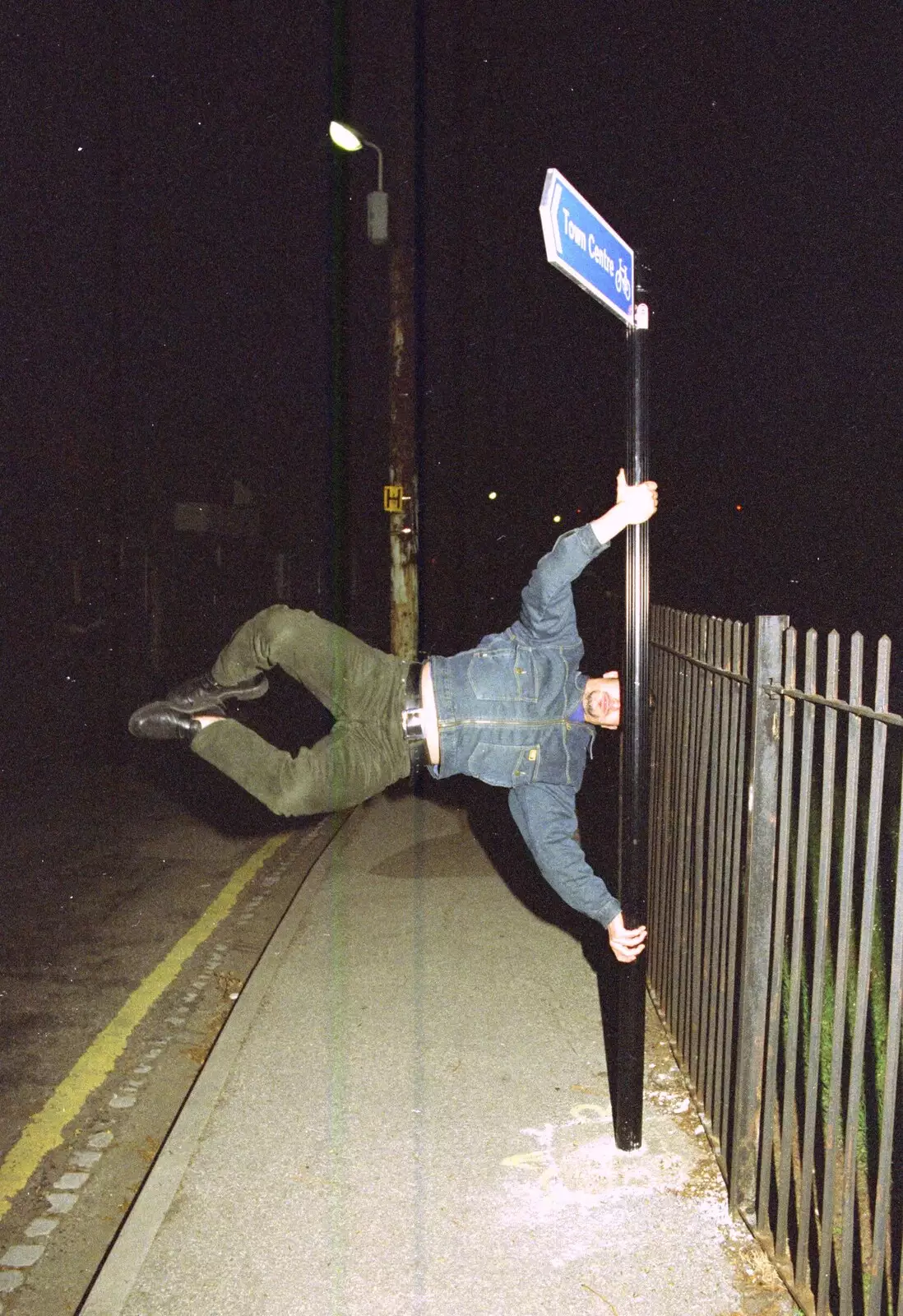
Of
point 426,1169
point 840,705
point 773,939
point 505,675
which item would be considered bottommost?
point 426,1169

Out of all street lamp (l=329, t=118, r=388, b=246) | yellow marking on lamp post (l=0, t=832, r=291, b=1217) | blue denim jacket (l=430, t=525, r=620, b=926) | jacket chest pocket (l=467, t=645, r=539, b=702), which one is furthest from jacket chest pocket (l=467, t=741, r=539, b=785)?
street lamp (l=329, t=118, r=388, b=246)

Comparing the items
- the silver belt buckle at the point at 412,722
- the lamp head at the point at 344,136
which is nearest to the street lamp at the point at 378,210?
the lamp head at the point at 344,136

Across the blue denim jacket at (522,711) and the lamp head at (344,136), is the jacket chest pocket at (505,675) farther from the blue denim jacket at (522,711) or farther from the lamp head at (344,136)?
the lamp head at (344,136)

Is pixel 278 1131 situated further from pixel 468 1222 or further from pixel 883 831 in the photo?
pixel 883 831

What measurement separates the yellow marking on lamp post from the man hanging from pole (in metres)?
1.67

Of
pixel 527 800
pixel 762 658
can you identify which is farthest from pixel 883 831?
pixel 762 658

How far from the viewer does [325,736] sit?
4141mm

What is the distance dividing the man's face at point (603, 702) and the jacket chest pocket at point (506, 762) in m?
0.29

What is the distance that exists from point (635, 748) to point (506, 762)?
0.83 metres

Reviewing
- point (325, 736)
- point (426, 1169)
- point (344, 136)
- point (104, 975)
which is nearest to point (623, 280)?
point (325, 736)

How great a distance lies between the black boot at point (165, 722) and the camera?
4.33m

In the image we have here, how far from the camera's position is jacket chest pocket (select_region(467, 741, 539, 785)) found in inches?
159

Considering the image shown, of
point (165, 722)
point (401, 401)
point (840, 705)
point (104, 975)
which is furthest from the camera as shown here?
point (401, 401)

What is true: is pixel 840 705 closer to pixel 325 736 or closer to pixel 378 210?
pixel 325 736
